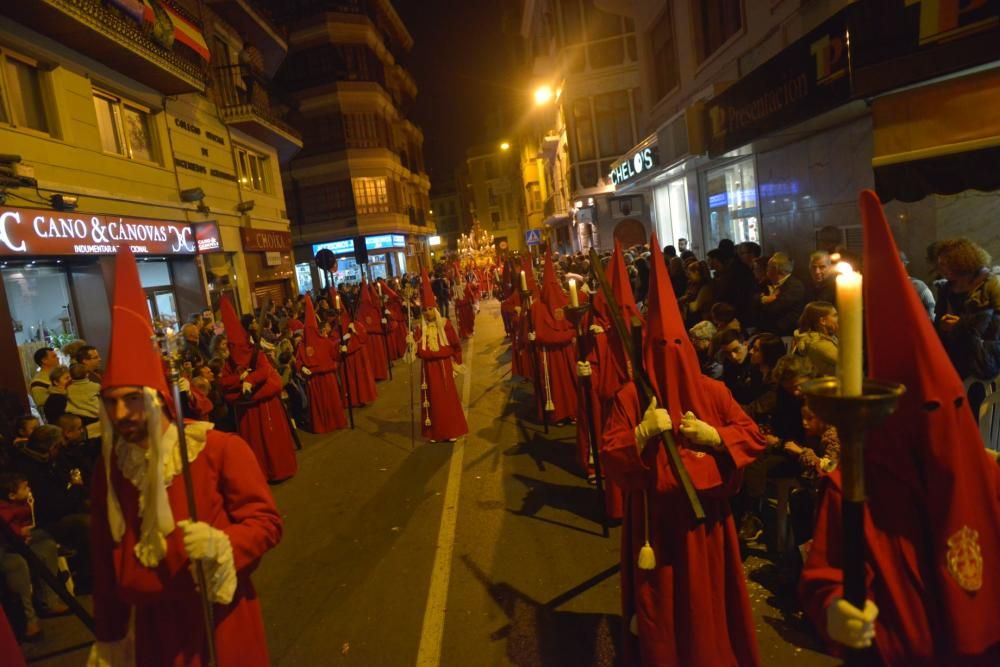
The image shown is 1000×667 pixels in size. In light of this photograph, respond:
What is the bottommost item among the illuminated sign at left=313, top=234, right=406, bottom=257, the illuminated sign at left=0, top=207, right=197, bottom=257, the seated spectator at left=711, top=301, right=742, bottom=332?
the seated spectator at left=711, top=301, right=742, bottom=332

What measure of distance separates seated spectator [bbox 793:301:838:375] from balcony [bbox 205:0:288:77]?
20.9 meters

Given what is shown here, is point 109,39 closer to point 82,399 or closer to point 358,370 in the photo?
point 358,370

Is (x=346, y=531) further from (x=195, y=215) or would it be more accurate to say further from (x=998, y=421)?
(x=195, y=215)

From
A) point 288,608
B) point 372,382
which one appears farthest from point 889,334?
point 372,382

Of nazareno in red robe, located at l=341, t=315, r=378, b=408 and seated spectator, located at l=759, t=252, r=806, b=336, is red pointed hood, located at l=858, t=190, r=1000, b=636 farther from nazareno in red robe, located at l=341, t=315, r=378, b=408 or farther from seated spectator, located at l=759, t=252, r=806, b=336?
nazareno in red robe, located at l=341, t=315, r=378, b=408

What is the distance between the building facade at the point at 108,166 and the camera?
9828mm

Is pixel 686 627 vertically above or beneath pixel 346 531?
above

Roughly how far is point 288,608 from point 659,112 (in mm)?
14298

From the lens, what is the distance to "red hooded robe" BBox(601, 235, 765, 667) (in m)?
2.93

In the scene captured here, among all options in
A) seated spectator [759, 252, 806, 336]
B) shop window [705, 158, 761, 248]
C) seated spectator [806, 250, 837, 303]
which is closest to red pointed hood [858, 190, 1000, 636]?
seated spectator [806, 250, 837, 303]

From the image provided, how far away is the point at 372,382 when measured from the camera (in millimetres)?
12336

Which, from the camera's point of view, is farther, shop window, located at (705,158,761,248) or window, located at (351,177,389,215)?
window, located at (351,177,389,215)

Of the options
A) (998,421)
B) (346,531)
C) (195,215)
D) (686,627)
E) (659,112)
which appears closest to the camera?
(686,627)

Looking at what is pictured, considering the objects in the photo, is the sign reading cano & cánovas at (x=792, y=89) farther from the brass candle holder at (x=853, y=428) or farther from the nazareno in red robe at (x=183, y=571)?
the nazareno in red robe at (x=183, y=571)
